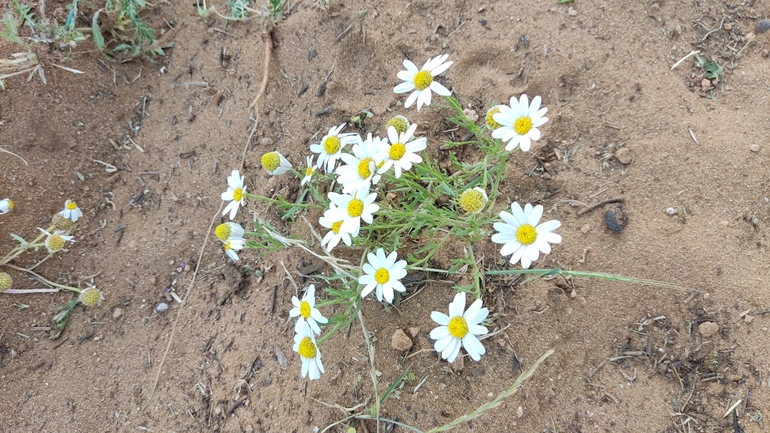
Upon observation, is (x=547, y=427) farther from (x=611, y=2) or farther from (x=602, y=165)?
(x=611, y=2)

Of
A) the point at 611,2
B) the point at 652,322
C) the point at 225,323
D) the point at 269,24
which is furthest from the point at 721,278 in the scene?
the point at 269,24

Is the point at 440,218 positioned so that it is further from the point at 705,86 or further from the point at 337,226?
the point at 705,86

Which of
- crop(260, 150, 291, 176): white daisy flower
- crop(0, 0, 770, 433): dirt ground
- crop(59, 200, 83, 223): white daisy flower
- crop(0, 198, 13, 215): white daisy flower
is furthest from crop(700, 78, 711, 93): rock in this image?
crop(0, 198, 13, 215): white daisy flower

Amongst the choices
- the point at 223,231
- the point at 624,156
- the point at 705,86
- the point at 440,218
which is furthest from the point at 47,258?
the point at 705,86

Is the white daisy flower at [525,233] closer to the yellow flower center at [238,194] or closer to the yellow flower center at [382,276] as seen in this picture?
the yellow flower center at [382,276]

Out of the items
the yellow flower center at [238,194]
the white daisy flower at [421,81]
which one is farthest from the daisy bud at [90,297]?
the white daisy flower at [421,81]
